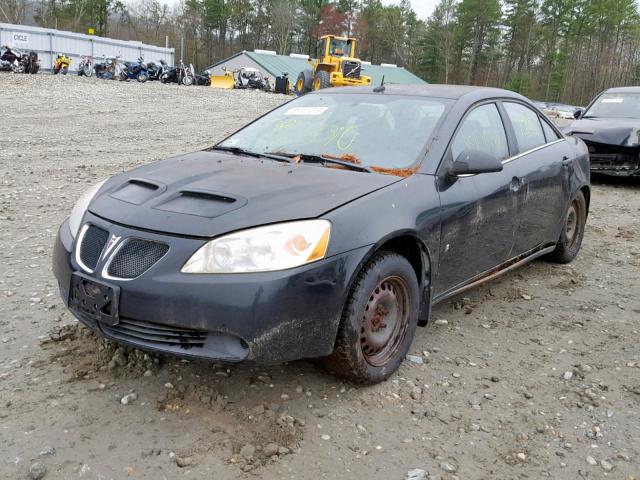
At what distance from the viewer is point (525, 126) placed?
4539mm

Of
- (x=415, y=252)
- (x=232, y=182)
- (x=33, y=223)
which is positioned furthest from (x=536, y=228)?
(x=33, y=223)

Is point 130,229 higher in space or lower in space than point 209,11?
lower

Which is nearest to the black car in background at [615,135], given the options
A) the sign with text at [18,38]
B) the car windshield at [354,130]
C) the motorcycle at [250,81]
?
the car windshield at [354,130]

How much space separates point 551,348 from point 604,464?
118 cm

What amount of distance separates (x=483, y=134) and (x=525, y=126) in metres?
0.78

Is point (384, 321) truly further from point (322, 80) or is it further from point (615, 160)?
point (322, 80)

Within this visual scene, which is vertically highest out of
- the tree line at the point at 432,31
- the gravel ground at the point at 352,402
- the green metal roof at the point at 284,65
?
the tree line at the point at 432,31

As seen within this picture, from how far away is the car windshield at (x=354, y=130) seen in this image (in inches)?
138

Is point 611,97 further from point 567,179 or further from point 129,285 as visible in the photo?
point 129,285

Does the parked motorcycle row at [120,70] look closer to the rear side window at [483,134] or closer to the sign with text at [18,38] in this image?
the sign with text at [18,38]

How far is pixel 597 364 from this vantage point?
3.54 metres

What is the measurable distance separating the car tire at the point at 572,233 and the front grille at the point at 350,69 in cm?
2196

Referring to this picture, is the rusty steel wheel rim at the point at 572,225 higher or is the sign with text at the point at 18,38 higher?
the sign with text at the point at 18,38

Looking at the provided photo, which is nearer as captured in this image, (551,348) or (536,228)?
(551,348)
